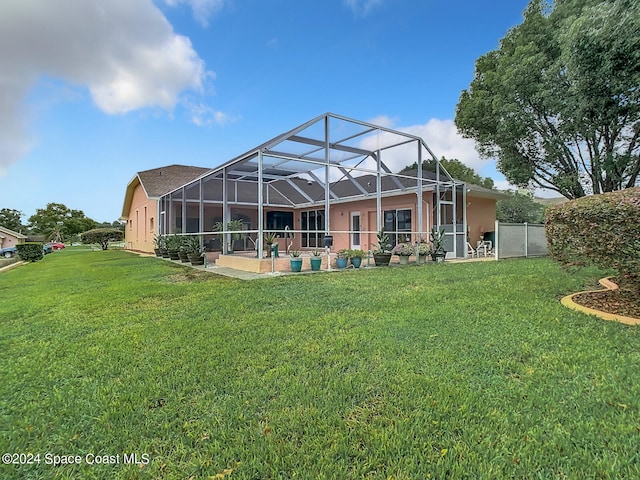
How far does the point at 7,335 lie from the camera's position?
13.4 feet

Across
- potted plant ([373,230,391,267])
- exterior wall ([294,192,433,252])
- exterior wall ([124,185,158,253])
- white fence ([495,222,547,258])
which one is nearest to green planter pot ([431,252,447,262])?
exterior wall ([294,192,433,252])

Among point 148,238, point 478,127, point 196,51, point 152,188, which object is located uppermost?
point 196,51

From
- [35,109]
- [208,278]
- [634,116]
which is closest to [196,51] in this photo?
[35,109]

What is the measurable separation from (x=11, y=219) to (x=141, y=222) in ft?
133

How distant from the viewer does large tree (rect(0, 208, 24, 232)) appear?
153 ft

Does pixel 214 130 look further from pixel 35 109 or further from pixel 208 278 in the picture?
pixel 208 278

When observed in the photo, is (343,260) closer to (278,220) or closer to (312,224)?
(312,224)

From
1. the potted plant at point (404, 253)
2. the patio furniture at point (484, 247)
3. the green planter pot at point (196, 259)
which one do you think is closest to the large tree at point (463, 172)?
the patio furniture at point (484, 247)

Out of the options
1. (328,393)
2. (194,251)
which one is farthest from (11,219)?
(328,393)

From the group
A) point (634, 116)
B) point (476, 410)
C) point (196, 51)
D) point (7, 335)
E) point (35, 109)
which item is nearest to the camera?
point (476, 410)

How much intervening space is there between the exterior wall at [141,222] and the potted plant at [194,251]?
751 cm

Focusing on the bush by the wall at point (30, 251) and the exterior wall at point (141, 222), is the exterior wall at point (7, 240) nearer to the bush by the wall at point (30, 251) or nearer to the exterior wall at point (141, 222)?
the exterior wall at point (141, 222)

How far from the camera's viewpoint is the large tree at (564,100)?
7.87 metres

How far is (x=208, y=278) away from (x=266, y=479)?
713 cm
